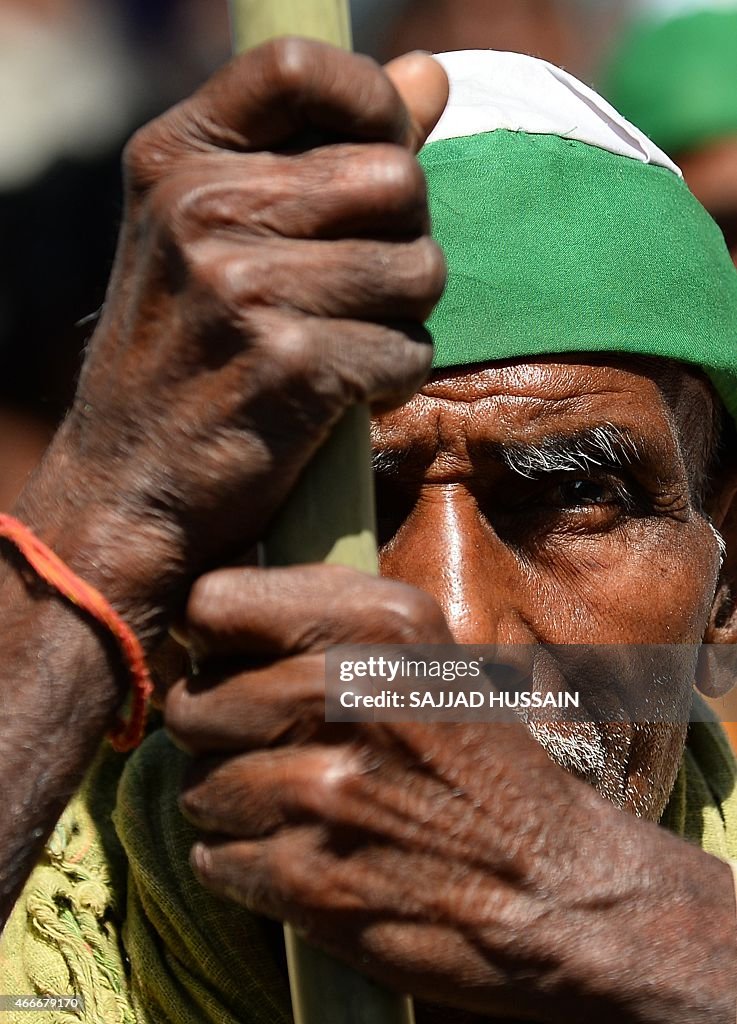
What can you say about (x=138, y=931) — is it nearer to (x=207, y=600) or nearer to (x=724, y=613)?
(x=207, y=600)

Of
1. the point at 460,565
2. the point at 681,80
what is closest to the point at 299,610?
the point at 460,565

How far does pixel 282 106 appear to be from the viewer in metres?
1.08

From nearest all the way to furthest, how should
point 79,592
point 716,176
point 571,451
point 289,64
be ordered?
point 289,64
point 79,592
point 571,451
point 716,176

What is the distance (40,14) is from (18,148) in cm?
24

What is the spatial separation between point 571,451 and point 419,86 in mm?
816

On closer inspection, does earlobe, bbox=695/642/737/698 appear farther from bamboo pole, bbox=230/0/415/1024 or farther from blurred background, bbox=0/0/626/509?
bamboo pole, bbox=230/0/415/1024

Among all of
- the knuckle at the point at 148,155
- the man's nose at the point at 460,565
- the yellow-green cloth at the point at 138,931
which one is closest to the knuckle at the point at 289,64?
the knuckle at the point at 148,155

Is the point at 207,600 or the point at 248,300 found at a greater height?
the point at 248,300

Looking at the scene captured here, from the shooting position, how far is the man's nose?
1.77 metres

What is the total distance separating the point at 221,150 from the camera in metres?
1.12

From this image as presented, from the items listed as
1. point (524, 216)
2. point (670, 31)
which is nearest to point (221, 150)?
point (524, 216)

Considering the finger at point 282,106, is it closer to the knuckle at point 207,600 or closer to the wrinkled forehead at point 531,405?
the knuckle at point 207,600

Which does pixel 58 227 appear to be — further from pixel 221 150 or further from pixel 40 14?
pixel 221 150

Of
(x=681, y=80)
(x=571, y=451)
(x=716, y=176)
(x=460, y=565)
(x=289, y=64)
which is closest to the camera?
(x=289, y=64)
